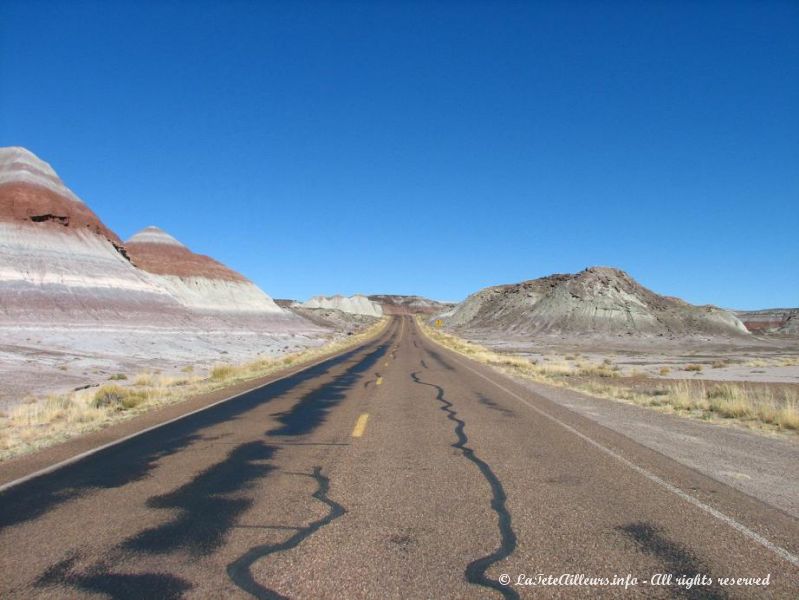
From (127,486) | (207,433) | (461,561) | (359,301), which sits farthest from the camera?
(359,301)

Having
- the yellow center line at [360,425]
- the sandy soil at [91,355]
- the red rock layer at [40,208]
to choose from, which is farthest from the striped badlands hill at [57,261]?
the yellow center line at [360,425]

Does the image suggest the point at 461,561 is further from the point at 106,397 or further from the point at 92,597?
the point at 106,397

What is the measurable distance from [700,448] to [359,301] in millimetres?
190923

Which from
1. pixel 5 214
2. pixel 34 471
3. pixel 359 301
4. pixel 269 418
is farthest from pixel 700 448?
pixel 359 301

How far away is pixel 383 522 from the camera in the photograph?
16.2ft

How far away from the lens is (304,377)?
20.6 m

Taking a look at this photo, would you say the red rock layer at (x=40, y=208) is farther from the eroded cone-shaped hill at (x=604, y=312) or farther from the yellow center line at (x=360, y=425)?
the eroded cone-shaped hill at (x=604, y=312)

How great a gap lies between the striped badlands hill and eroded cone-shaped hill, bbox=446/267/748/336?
55609 millimetres

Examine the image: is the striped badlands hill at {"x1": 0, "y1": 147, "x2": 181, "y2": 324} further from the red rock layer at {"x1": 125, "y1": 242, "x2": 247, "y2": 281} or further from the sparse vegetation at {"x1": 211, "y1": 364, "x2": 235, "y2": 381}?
the sparse vegetation at {"x1": 211, "y1": 364, "x2": 235, "y2": 381}

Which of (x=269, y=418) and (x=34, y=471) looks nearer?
(x=34, y=471)

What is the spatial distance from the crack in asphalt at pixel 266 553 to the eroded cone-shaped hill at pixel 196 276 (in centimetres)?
6698

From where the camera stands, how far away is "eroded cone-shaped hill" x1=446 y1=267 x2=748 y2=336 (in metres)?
77.9

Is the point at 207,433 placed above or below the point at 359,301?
below

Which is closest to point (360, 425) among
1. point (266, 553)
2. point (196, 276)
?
point (266, 553)
